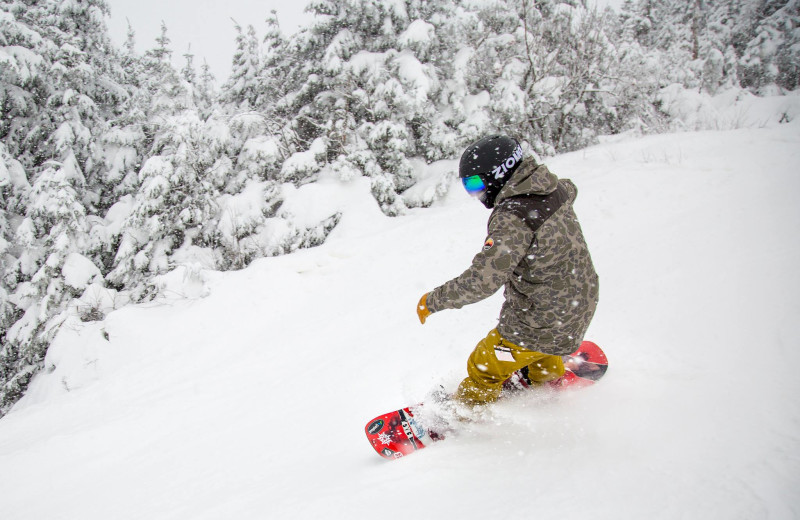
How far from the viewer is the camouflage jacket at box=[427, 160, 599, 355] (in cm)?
218

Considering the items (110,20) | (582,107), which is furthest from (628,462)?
(110,20)

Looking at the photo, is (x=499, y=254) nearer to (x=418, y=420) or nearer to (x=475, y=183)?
(x=475, y=183)

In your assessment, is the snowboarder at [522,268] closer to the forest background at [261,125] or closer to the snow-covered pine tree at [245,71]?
the forest background at [261,125]

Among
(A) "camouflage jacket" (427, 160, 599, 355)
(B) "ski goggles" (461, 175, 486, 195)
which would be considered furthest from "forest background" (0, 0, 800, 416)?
(A) "camouflage jacket" (427, 160, 599, 355)

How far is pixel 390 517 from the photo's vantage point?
1.83 meters

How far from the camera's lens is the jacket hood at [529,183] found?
7.11 feet

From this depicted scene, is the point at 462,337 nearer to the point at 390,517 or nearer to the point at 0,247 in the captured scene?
the point at 390,517

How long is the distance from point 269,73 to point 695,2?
1058 inches

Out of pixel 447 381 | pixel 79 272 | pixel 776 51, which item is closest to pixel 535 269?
pixel 447 381

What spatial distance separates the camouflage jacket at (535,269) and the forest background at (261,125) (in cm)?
739

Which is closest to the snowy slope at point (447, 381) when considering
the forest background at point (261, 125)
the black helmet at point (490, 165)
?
the black helmet at point (490, 165)

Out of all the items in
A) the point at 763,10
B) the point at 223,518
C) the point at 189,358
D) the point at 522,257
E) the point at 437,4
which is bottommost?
the point at 189,358

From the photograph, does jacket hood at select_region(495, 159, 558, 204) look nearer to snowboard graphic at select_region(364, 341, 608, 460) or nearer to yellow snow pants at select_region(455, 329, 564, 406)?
yellow snow pants at select_region(455, 329, 564, 406)

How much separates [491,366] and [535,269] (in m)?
0.77
